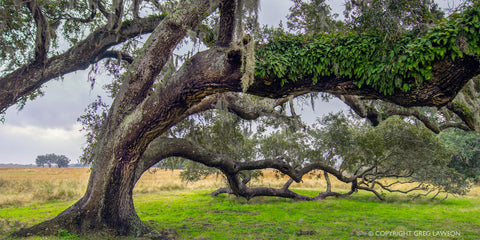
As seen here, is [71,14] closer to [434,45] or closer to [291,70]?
[291,70]

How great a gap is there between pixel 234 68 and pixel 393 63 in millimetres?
2620

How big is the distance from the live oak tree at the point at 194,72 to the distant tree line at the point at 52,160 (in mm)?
77548

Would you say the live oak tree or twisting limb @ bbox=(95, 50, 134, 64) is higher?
twisting limb @ bbox=(95, 50, 134, 64)

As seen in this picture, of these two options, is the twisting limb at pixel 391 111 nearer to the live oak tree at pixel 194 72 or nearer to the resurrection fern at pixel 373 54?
the live oak tree at pixel 194 72

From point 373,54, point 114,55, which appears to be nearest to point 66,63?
point 114,55

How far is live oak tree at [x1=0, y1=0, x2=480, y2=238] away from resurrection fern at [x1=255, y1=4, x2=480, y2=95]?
0.02 meters

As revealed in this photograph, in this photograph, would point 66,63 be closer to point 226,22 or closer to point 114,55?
point 114,55

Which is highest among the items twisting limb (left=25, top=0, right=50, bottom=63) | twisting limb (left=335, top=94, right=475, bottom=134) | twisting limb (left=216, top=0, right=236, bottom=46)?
twisting limb (left=25, top=0, right=50, bottom=63)

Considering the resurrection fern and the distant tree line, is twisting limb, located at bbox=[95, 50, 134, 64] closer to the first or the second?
the resurrection fern

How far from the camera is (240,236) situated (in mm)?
6141

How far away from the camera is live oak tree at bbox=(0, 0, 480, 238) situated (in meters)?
4.03

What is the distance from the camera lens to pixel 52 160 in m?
72.4

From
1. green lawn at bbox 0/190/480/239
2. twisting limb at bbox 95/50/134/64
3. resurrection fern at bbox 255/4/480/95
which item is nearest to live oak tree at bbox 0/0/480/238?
resurrection fern at bbox 255/4/480/95

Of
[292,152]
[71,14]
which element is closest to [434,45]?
[71,14]
